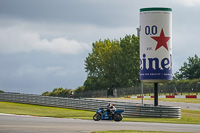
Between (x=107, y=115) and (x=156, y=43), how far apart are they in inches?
303

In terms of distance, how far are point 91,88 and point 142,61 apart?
78.4m

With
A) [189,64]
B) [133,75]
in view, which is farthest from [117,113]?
[189,64]

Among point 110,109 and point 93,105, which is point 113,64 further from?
point 110,109

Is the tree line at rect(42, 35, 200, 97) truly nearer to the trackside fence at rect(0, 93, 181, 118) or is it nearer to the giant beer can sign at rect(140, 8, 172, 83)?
the trackside fence at rect(0, 93, 181, 118)

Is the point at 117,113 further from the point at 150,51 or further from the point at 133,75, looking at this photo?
the point at 133,75

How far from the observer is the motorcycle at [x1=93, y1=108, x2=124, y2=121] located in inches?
1320

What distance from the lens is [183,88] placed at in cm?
8450

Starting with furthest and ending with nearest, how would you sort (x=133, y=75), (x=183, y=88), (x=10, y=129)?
(x=133, y=75) < (x=183, y=88) < (x=10, y=129)

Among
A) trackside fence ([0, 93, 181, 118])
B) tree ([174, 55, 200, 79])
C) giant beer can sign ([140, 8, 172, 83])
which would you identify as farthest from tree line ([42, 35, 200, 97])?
giant beer can sign ([140, 8, 172, 83])

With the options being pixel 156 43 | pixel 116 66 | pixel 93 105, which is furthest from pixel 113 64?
pixel 156 43

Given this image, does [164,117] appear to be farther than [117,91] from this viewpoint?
No

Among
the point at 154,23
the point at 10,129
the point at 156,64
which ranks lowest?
the point at 10,129

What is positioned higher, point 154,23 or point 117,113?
point 154,23

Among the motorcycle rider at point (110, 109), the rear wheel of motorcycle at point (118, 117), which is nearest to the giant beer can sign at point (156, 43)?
the motorcycle rider at point (110, 109)
